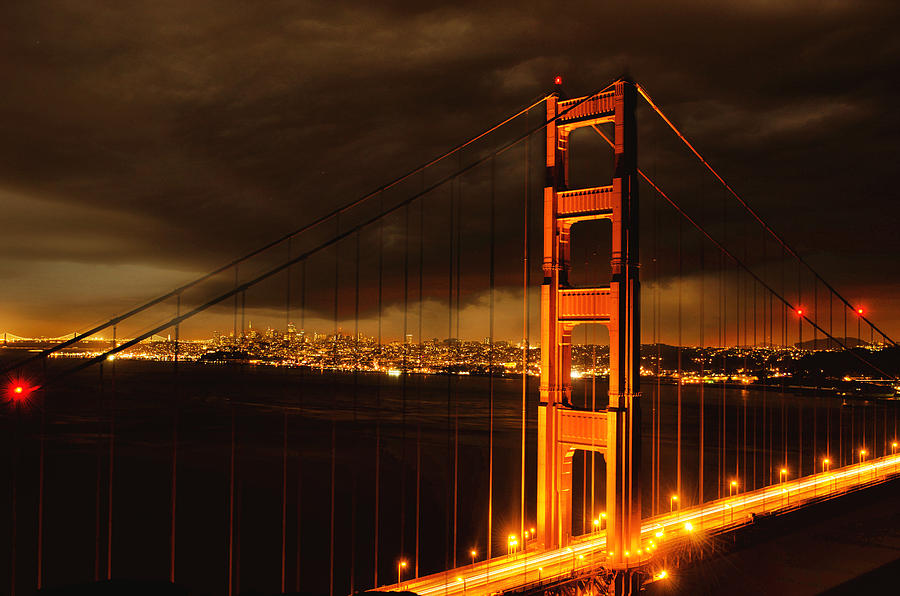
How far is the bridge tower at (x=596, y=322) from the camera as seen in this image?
40.7ft

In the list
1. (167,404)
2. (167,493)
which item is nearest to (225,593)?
(167,493)

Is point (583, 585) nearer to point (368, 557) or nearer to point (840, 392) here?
point (368, 557)

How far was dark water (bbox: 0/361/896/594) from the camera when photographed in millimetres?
23578

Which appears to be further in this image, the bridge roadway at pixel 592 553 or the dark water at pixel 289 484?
the dark water at pixel 289 484

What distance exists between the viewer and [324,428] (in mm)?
60219

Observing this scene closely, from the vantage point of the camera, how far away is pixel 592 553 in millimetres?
12312

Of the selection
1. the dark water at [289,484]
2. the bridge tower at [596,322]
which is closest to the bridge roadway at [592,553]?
the bridge tower at [596,322]

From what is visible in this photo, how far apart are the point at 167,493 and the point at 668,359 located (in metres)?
155

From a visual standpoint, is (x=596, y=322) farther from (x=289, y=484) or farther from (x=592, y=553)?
(x=289, y=484)

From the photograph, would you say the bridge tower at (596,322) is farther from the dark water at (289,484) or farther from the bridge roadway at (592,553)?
the dark water at (289,484)

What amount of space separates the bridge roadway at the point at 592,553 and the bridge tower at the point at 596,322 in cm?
54

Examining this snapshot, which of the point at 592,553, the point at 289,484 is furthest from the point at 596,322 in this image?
the point at 289,484

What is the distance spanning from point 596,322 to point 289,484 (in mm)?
28328

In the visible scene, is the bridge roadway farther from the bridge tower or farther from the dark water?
the dark water
